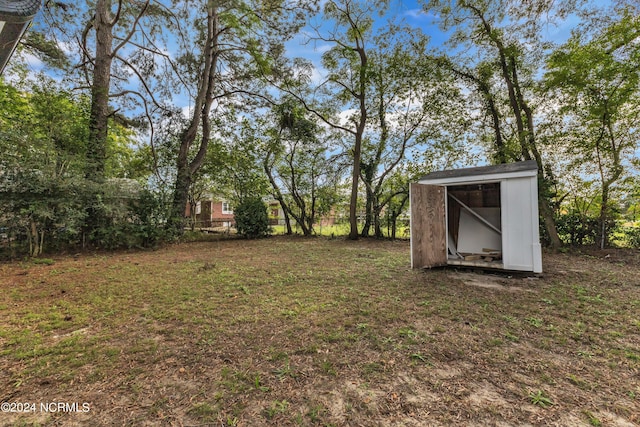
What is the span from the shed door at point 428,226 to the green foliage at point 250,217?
7.96 m

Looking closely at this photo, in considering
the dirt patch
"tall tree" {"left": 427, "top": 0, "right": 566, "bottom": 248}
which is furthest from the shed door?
"tall tree" {"left": 427, "top": 0, "right": 566, "bottom": 248}

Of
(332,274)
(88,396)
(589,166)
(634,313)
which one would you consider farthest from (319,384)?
(589,166)

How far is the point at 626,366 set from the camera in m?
2.01

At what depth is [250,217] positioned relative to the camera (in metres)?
→ 11.5

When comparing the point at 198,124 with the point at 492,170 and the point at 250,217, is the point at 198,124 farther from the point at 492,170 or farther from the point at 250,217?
the point at 492,170

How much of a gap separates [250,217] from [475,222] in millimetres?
8755

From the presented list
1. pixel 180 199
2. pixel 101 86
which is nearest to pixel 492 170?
pixel 180 199

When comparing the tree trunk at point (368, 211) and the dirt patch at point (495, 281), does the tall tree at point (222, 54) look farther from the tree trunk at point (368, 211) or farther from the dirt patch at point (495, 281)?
the dirt patch at point (495, 281)

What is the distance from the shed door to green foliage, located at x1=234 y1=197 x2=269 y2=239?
7.96m

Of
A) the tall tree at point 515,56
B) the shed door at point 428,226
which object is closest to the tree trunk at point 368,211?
the tall tree at point 515,56

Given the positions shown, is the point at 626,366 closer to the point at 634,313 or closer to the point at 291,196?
the point at 634,313

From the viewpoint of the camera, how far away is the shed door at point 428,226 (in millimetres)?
5156

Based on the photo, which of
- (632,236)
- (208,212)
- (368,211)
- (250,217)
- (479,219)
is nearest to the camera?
(479,219)

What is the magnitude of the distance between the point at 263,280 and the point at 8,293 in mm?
3522
